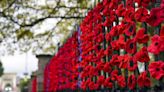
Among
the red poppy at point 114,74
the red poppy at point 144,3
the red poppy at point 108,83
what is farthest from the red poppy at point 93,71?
the red poppy at point 144,3

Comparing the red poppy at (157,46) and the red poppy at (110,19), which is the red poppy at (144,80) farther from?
the red poppy at (110,19)

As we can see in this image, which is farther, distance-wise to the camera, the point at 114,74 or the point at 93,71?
the point at 93,71

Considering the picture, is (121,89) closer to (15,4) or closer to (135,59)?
(135,59)

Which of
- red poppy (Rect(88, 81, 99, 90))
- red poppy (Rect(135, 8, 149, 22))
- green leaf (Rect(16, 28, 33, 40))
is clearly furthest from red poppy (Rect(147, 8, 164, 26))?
green leaf (Rect(16, 28, 33, 40))

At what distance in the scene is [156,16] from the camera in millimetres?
2143

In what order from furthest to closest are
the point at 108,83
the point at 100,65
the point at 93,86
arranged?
the point at 93,86 < the point at 100,65 < the point at 108,83

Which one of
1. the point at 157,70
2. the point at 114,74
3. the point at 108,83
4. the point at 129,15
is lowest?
the point at 108,83

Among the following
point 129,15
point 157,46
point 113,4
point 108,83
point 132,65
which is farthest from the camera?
point 108,83

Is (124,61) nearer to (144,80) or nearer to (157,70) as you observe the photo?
(144,80)

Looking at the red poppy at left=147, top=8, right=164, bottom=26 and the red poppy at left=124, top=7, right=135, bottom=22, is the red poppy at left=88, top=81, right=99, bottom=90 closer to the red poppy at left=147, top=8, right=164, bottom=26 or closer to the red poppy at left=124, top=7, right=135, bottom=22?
the red poppy at left=124, top=7, right=135, bottom=22

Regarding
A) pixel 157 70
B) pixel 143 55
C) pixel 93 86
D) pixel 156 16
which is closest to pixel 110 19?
pixel 93 86

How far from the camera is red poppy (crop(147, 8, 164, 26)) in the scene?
6.82 ft

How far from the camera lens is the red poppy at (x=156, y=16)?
6.82 ft

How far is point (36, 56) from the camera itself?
13.9 meters
